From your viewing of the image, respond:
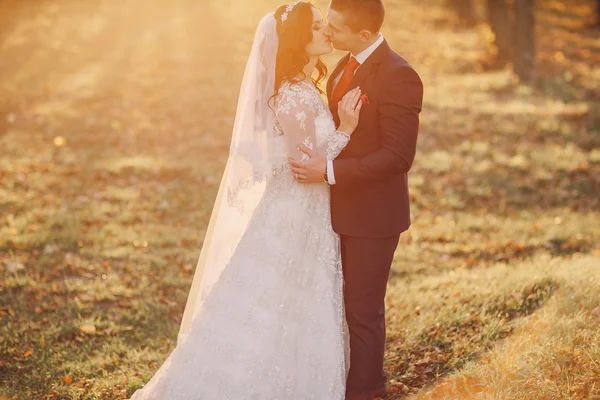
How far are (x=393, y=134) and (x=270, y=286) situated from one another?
1314 millimetres

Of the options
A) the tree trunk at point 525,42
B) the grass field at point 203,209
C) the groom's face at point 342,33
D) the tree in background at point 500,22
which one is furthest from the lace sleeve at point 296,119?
the tree in background at point 500,22

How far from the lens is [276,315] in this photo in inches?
174

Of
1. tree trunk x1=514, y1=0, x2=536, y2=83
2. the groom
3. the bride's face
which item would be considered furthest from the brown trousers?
tree trunk x1=514, y1=0, x2=536, y2=83

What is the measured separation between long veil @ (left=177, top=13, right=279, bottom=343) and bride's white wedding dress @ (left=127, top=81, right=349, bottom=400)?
12cm

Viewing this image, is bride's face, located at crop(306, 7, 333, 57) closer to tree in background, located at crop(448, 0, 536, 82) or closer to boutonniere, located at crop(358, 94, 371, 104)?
boutonniere, located at crop(358, 94, 371, 104)

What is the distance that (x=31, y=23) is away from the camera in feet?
65.0

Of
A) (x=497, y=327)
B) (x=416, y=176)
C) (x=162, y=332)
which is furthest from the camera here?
(x=416, y=176)

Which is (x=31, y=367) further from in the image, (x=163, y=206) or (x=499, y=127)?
(x=499, y=127)

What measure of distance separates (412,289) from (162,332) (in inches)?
105

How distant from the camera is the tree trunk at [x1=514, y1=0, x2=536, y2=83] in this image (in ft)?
51.6

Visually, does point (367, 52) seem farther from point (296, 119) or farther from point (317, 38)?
point (296, 119)

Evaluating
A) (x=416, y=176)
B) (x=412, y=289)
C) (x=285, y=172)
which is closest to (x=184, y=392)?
(x=285, y=172)

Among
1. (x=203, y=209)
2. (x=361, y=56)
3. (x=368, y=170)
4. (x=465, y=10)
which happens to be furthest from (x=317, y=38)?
(x=465, y=10)

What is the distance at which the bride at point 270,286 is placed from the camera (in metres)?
4.32
